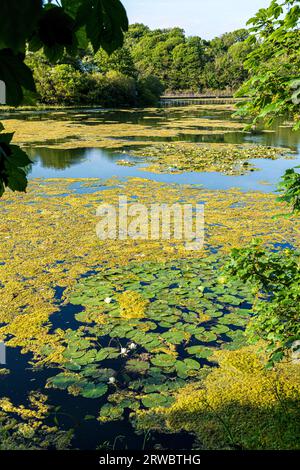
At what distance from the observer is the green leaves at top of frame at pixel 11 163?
549 millimetres

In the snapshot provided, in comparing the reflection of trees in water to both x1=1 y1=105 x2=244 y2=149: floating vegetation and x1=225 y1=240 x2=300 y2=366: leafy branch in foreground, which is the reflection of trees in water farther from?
x1=225 y1=240 x2=300 y2=366: leafy branch in foreground

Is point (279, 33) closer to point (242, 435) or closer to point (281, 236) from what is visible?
point (242, 435)

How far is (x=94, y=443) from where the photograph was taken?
1.87 m

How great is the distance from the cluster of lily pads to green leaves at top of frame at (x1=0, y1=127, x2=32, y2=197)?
1307 mm

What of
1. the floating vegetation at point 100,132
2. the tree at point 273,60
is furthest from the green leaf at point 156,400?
the floating vegetation at point 100,132

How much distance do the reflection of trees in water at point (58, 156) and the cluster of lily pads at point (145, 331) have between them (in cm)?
547

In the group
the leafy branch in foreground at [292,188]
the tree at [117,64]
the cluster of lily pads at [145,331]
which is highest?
→ the tree at [117,64]

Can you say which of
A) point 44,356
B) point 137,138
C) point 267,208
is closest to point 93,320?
point 44,356

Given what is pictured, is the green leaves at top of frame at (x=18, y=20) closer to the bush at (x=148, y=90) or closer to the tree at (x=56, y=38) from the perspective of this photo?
the tree at (x=56, y=38)

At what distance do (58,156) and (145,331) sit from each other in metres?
7.59

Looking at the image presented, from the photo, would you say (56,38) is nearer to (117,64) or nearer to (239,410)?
(239,410)

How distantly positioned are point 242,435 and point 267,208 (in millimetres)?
4162

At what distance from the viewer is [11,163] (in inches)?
22.4

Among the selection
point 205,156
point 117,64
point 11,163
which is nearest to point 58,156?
point 205,156
